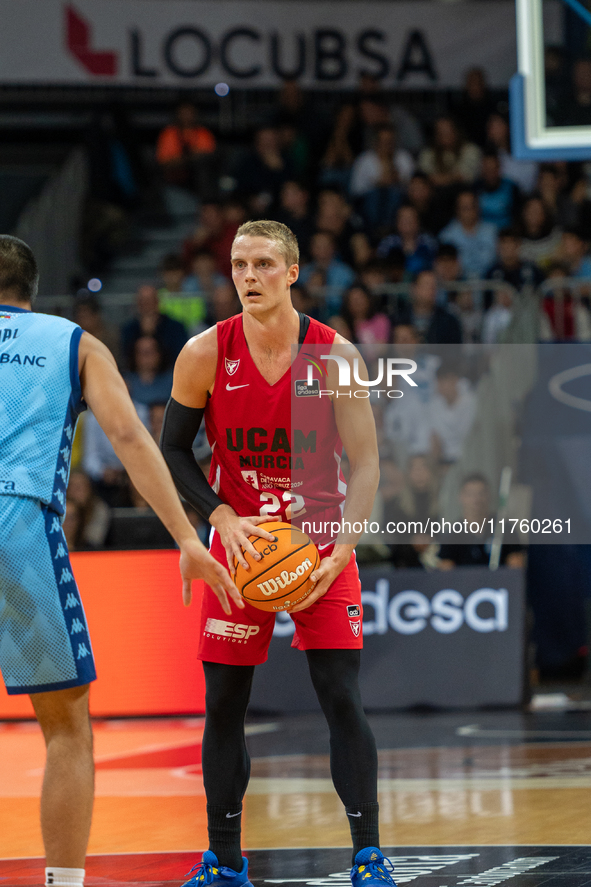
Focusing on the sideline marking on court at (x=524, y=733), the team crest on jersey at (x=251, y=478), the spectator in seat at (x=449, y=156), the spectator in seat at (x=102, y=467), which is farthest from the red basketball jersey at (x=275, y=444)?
the spectator in seat at (x=449, y=156)

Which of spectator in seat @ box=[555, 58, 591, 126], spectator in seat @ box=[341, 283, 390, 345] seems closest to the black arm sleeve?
spectator in seat @ box=[555, 58, 591, 126]

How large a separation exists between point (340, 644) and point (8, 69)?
1391 cm

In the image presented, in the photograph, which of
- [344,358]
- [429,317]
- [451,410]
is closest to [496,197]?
[429,317]

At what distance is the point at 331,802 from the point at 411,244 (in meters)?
8.47

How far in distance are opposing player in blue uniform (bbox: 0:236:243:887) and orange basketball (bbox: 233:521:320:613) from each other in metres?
0.27

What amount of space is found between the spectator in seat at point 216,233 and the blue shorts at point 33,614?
10.8 m

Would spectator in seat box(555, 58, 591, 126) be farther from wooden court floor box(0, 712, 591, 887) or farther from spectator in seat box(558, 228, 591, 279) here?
spectator in seat box(558, 228, 591, 279)

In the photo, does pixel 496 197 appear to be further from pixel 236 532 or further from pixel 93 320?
pixel 236 532

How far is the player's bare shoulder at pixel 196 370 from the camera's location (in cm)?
479

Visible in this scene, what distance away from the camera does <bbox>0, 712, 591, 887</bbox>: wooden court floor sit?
16.4 ft

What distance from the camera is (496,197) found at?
14.3 meters

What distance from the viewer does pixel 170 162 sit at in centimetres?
1639

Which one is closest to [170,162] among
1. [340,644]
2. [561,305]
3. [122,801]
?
[561,305]

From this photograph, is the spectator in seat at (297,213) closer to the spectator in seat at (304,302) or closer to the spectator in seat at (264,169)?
the spectator in seat at (264,169)
